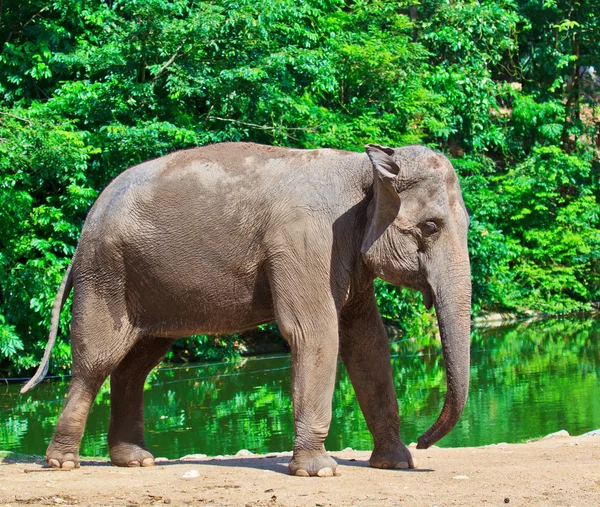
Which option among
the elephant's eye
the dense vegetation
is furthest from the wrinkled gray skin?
the dense vegetation

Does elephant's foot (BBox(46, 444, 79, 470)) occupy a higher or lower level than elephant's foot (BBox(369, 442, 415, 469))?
lower

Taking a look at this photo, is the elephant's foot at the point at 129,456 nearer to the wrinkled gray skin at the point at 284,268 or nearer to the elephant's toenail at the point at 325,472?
the wrinkled gray skin at the point at 284,268

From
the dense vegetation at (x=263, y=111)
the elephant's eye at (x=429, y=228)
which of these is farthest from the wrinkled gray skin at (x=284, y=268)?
the dense vegetation at (x=263, y=111)

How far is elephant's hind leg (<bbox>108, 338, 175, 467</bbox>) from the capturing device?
6.99m

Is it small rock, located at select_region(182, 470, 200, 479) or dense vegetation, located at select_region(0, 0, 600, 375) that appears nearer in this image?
small rock, located at select_region(182, 470, 200, 479)

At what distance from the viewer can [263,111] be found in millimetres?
16578

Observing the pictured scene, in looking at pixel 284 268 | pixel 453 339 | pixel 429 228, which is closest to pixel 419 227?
pixel 429 228

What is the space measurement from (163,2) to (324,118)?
155 inches

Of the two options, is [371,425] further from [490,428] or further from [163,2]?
[163,2]

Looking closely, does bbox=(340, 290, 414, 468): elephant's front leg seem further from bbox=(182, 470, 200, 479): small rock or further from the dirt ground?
bbox=(182, 470, 200, 479): small rock

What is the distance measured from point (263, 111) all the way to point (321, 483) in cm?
1157

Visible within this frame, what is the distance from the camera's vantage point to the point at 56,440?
21.6ft

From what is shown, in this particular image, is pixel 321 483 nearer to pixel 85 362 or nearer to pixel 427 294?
pixel 427 294

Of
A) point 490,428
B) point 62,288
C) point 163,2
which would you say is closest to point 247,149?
point 62,288
